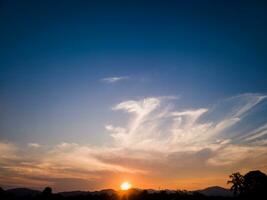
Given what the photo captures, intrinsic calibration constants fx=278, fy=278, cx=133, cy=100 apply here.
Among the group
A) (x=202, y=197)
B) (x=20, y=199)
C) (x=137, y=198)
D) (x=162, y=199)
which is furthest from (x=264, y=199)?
(x=20, y=199)

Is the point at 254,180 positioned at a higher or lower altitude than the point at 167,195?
higher

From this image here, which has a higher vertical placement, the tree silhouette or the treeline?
the tree silhouette

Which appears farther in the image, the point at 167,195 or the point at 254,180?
the point at 254,180

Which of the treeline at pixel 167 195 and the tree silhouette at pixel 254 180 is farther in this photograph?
the tree silhouette at pixel 254 180

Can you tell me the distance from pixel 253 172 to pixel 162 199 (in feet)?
99.0

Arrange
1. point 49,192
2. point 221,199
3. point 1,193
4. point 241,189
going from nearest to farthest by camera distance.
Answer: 1. point 221,199
2. point 49,192
3. point 1,193
4. point 241,189

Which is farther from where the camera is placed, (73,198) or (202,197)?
(73,198)

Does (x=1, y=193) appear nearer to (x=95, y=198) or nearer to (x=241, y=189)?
(x=95, y=198)

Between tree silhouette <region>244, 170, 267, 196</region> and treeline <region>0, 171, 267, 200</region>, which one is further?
tree silhouette <region>244, 170, 267, 196</region>

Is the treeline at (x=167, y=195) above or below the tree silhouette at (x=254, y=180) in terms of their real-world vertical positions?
below

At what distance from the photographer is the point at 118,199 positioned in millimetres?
51625

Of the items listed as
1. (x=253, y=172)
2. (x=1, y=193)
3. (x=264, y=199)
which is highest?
(x=253, y=172)

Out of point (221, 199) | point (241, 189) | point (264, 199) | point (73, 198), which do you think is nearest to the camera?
point (264, 199)

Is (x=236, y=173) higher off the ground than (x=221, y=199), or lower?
higher
